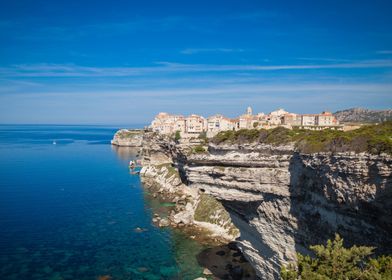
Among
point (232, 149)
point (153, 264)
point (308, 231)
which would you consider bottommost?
point (153, 264)

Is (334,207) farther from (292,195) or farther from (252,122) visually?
(252,122)

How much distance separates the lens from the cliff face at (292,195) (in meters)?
16.6

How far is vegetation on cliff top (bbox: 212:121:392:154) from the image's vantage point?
17.1 metres

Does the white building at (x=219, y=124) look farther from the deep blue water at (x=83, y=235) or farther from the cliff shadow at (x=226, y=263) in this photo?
the cliff shadow at (x=226, y=263)

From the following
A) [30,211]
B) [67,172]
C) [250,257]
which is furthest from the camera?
[67,172]

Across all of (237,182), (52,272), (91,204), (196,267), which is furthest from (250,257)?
(91,204)

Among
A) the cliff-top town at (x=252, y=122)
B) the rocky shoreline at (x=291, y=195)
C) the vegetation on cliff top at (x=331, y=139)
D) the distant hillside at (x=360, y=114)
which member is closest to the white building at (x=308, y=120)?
the cliff-top town at (x=252, y=122)

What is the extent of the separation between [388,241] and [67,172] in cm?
8163

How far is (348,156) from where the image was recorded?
17.8 meters

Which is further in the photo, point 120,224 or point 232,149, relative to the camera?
point 120,224

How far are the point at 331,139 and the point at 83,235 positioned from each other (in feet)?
113

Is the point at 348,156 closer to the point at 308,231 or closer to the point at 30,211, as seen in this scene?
the point at 308,231

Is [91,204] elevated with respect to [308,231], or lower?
lower

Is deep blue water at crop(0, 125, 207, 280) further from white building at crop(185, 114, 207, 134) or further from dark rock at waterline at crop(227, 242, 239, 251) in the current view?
white building at crop(185, 114, 207, 134)
